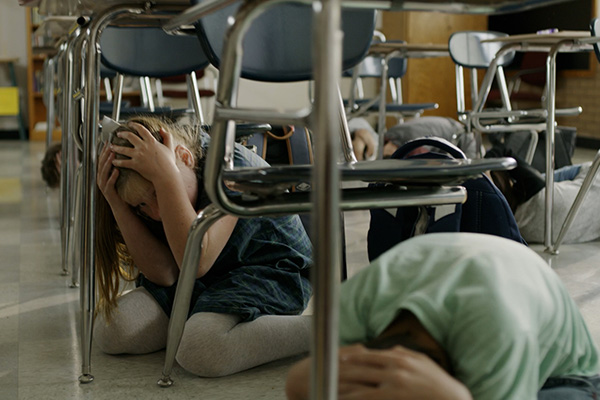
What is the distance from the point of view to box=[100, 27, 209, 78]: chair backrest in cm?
237

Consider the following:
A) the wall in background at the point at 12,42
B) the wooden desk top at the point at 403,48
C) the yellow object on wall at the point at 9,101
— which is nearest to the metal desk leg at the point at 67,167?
the wooden desk top at the point at 403,48

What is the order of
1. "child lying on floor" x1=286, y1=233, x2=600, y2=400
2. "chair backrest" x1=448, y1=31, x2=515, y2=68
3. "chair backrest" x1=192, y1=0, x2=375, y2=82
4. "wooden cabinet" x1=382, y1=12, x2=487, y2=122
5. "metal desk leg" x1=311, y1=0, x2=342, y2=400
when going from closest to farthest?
1. "metal desk leg" x1=311, y1=0, x2=342, y2=400
2. "child lying on floor" x1=286, y1=233, x2=600, y2=400
3. "chair backrest" x1=192, y1=0, x2=375, y2=82
4. "chair backrest" x1=448, y1=31, x2=515, y2=68
5. "wooden cabinet" x1=382, y1=12, x2=487, y2=122

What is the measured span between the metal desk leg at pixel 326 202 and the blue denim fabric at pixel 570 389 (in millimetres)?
419

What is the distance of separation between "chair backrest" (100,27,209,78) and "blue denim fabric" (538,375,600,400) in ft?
5.45

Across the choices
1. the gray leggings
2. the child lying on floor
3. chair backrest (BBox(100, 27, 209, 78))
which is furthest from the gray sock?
chair backrest (BBox(100, 27, 209, 78))

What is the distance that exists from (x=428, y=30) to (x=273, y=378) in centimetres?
574

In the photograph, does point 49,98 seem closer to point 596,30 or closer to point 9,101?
point 596,30

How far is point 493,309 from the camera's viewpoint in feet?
2.52

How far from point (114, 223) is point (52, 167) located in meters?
2.02

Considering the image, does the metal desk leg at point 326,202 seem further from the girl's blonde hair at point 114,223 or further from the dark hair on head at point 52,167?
the dark hair on head at point 52,167

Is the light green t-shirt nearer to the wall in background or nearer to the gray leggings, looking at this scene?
the gray leggings

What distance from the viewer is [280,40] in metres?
1.46

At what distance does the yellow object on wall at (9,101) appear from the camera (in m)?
6.93

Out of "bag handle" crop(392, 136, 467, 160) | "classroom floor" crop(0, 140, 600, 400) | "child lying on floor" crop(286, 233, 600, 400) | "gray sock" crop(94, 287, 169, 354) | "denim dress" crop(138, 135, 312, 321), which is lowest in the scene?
"classroom floor" crop(0, 140, 600, 400)
